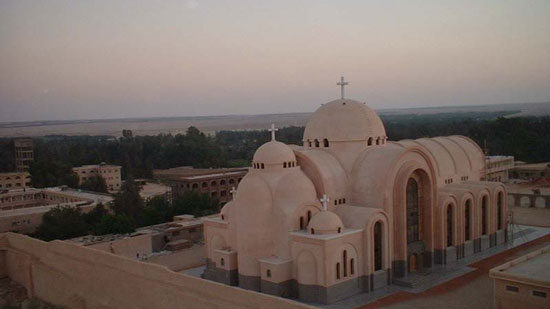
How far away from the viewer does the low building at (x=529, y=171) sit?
50.0 m

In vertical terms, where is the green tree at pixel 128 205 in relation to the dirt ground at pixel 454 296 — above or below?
above

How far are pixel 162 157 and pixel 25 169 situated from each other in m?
23.5

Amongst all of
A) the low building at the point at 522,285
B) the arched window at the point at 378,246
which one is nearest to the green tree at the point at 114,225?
the arched window at the point at 378,246

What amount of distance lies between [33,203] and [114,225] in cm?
1763

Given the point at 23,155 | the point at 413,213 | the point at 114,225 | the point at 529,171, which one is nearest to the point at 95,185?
the point at 23,155

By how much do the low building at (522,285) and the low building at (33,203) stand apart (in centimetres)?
2599

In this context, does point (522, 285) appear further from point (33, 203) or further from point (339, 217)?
point (33, 203)

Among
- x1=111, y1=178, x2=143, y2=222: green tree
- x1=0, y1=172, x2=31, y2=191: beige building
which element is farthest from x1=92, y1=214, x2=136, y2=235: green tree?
x1=0, y1=172, x2=31, y2=191: beige building

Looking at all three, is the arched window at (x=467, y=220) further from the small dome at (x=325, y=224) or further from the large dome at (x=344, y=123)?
the small dome at (x=325, y=224)

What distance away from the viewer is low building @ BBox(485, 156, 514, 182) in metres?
43.0

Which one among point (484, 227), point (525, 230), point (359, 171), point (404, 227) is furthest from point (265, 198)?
point (525, 230)

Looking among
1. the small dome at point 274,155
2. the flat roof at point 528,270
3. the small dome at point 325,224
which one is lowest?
the flat roof at point 528,270

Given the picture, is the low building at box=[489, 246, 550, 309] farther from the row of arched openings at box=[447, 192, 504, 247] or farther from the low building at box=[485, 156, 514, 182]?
the low building at box=[485, 156, 514, 182]

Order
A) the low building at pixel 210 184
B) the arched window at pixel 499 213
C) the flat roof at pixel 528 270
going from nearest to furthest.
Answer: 1. the flat roof at pixel 528 270
2. the arched window at pixel 499 213
3. the low building at pixel 210 184
